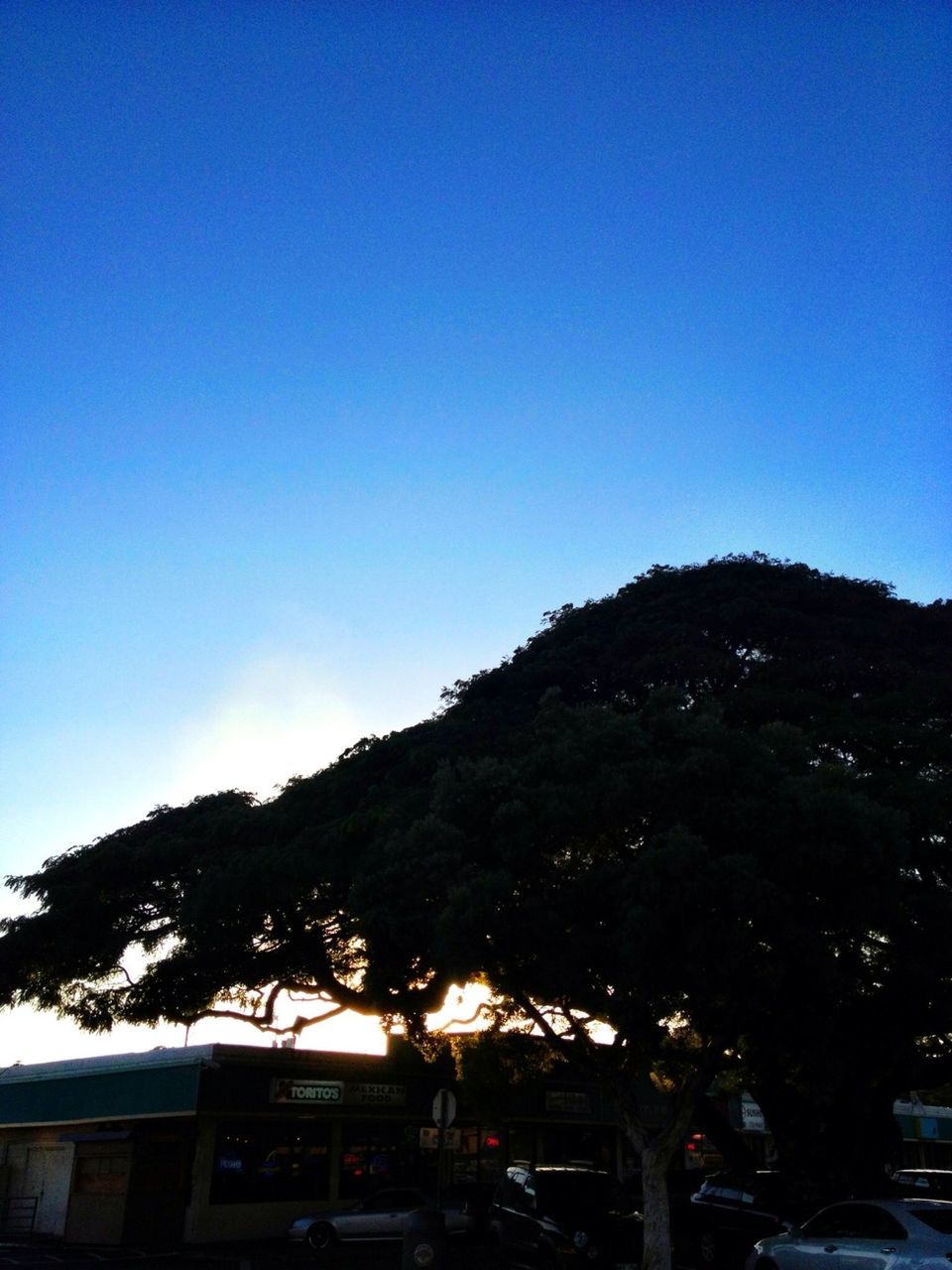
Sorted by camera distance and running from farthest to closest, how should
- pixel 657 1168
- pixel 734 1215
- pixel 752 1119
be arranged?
pixel 752 1119 → pixel 734 1215 → pixel 657 1168

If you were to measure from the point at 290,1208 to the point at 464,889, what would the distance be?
15.2m

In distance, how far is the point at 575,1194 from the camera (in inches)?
774

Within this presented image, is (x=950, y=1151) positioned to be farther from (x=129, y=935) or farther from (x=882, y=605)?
(x=129, y=935)

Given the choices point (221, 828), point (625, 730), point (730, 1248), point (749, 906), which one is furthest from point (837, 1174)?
point (221, 828)

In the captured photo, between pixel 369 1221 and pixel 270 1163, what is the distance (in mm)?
3999

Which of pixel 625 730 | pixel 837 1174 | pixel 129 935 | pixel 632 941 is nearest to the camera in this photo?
pixel 632 941

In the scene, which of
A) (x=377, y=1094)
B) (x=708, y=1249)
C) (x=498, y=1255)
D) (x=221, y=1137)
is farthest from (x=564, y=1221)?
(x=221, y=1137)

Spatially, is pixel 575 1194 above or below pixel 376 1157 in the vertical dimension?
below

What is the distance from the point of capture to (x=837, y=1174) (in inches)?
890

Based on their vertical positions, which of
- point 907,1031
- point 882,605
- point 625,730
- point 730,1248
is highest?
point 882,605

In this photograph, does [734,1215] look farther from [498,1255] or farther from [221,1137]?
[221,1137]

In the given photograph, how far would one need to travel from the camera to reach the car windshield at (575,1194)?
19.5m

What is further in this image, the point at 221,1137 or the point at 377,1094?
the point at 377,1094

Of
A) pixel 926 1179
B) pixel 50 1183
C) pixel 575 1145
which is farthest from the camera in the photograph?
pixel 575 1145
